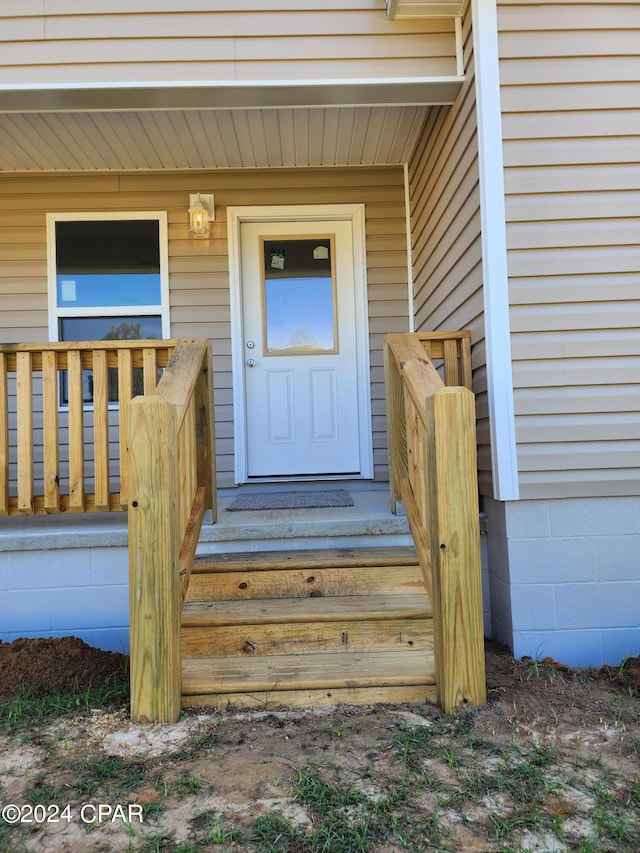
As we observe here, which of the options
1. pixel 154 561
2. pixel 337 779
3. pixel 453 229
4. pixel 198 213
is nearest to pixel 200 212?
pixel 198 213

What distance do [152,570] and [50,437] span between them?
1.26m

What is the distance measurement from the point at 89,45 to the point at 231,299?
5.60 ft

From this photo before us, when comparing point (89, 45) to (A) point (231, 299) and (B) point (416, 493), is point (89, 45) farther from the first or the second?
(B) point (416, 493)

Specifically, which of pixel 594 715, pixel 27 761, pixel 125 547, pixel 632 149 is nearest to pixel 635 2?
pixel 632 149

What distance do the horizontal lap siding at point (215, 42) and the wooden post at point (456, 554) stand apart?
199cm

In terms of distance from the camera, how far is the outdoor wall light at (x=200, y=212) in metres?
4.00

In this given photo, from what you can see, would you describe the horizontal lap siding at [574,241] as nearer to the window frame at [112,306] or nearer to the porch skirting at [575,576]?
the porch skirting at [575,576]

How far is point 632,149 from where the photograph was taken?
103 inches

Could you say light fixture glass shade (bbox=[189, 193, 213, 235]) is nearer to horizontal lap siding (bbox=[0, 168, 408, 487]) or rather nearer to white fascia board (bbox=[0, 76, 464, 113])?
horizontal lap siding (bbox=[0, 168, 408, 487])

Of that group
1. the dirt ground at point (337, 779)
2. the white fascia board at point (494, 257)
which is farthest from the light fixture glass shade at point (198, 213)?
the dirt ground at point (337, 779)

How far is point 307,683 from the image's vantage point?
1.97 meters

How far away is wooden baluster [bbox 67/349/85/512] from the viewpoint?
275cm

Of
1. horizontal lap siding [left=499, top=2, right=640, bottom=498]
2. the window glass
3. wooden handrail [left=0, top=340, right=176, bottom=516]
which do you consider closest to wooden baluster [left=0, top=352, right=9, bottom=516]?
wooden handrail [left=0, top=340, right=176, bottom=516]

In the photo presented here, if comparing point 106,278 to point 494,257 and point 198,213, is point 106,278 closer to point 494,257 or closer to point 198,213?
point 198,213
